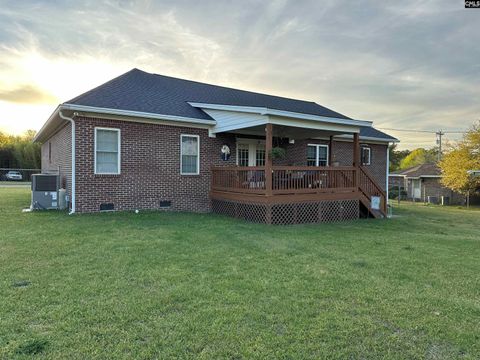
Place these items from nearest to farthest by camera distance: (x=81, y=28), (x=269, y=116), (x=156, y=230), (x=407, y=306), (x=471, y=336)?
(x=471, y=336) < (x=407, y=306) < (x=156, y=230) < (x=269, y=116) < (x=81, y=28)

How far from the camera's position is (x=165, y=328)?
116 inches

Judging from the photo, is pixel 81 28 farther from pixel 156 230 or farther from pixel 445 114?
pixel 445 114

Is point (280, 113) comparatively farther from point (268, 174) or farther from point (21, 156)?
point (21, 156)

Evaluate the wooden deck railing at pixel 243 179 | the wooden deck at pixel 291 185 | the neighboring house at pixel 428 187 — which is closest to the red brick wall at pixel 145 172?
the wooden deck at pixel 291 185

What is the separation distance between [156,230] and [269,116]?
4.47 m

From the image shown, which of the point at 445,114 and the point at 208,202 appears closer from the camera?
the point at 208,202

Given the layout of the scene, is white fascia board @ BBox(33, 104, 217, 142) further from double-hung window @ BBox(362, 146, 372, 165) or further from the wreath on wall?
double-hung window @ BBox(362, 146, 372, 165)

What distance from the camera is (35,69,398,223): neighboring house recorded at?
9.68 meters

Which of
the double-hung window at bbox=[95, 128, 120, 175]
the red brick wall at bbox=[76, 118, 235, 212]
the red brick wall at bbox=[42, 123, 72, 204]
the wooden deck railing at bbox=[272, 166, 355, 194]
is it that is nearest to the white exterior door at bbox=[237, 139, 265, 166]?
the red brick wall at bbox=[76, 118, 235, 212]

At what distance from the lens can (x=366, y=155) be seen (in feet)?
57.5

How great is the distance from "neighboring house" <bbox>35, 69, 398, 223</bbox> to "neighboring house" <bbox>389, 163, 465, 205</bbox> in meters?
22.3

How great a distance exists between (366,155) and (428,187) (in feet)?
63.5

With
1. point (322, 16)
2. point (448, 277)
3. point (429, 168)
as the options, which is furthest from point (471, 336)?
point (429, 168)

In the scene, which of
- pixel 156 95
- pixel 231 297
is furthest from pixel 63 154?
pixel 231 297
